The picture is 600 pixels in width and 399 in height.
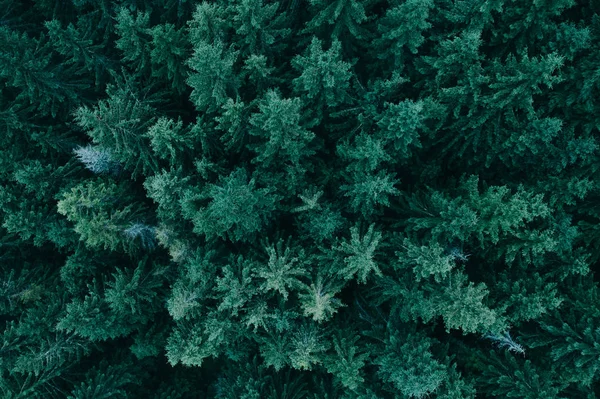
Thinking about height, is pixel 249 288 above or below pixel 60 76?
below

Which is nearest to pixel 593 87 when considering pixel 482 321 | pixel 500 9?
pixel 500 9

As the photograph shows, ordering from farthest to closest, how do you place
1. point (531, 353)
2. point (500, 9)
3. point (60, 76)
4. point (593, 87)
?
point (60, 76), point (531, 353), point (593, 87), point (500, 9)

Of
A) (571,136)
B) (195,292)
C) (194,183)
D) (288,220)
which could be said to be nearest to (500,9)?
(571,136)

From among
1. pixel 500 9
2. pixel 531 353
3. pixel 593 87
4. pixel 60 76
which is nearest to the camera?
pixel 500 9

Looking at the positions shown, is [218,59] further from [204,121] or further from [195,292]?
[195,292]

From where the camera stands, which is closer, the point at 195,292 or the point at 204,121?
the point at 195,292

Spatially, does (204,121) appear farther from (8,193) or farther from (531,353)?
(531,353)

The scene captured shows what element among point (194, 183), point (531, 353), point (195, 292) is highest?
point (194, 183)
